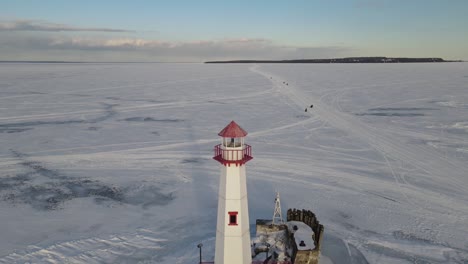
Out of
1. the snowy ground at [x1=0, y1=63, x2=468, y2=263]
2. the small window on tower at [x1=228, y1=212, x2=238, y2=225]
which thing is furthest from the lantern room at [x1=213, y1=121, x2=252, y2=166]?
the snowy ground at [x1=0, y1=63, x2=468, y2=263]

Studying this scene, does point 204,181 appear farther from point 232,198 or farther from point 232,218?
point 232,198

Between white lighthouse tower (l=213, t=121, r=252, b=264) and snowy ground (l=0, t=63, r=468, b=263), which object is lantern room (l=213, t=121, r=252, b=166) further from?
snowy ground (l=0, t=63, r=468, b=263)

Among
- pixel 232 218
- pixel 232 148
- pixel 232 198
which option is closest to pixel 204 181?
pixel 232 218

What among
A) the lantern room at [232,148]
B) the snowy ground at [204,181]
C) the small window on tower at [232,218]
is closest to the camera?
the lantern room at [232,148]

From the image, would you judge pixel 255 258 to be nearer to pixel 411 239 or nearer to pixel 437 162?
pixel 411 239

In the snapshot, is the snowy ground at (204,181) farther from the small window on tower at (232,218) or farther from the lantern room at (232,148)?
the lantern room at (232,148)

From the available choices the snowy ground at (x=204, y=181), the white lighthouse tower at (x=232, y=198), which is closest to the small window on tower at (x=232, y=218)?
the white lighthouse tower at (x=232, y=198)

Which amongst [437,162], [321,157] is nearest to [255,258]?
[321,157]
